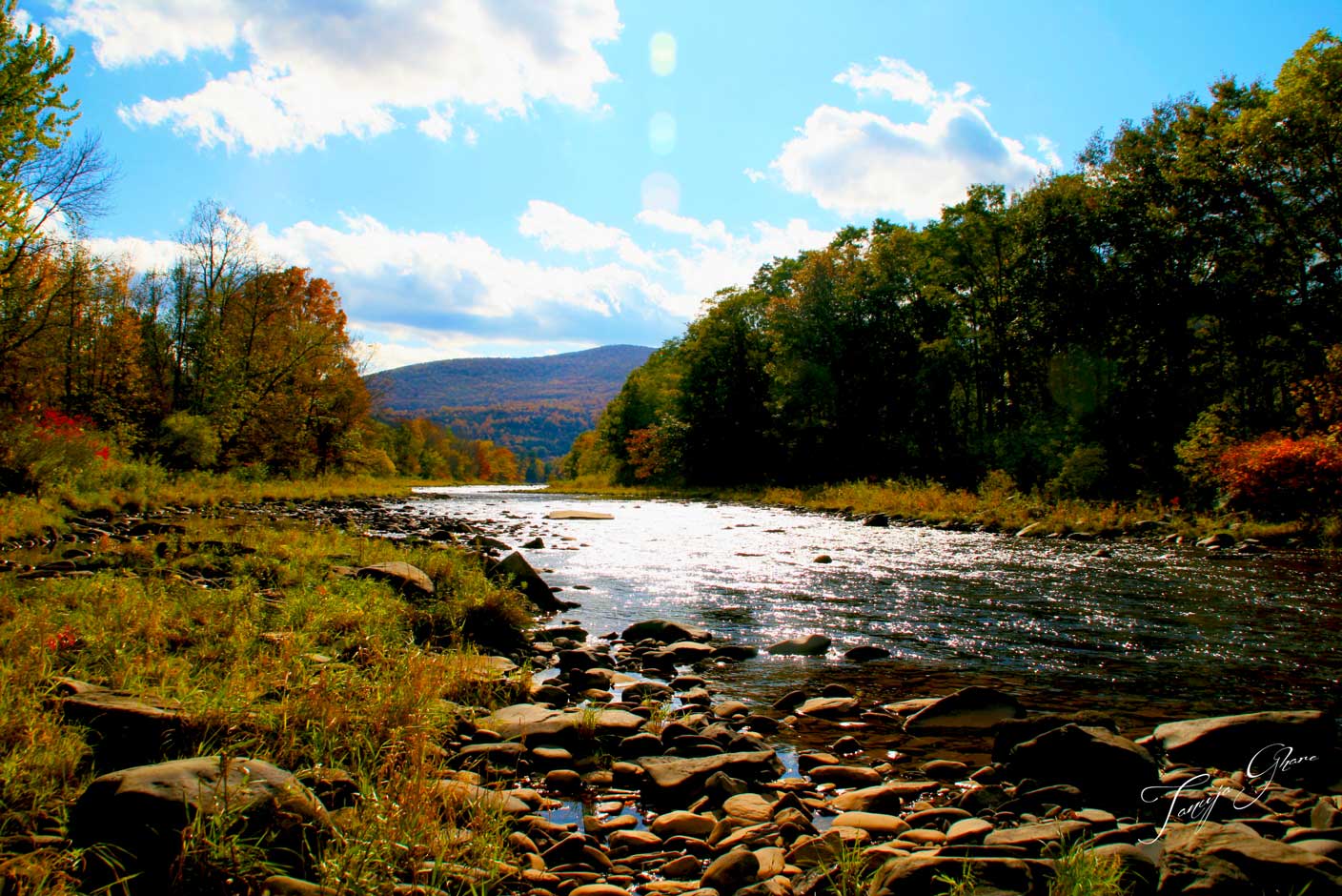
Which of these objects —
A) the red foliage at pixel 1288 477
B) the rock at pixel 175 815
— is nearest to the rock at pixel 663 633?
the rock at pixel 175 815

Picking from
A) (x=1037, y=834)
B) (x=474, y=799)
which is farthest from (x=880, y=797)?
(x=474, y=799)

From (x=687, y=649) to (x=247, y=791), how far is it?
16.5ft

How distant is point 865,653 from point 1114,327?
28.3m

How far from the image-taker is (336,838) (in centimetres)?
286

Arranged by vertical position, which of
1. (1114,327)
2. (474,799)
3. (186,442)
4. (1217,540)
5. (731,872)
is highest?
(1114,327)

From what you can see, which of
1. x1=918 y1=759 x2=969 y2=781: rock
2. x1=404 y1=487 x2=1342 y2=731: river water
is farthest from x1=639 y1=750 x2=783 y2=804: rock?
x1=404 y1=487 x2=1342 y2=731: river water

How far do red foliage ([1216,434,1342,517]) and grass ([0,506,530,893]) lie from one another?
18787 mm

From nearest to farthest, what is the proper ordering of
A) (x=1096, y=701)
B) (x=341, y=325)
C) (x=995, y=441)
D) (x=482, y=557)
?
(x=1096, y=701)
(x=482, y=557)
(x=995, y=441)
(x=341, y=325)

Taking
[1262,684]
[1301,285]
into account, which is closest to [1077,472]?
[1301,285]

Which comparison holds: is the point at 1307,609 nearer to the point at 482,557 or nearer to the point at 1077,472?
the point at 482,557

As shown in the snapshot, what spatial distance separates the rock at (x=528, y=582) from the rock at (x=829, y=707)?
16.2 feet

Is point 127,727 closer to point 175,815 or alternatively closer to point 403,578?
point 175,815

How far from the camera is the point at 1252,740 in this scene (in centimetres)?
449

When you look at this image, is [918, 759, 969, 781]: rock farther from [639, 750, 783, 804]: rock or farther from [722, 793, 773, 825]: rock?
[722, 793, 773, 825]: rock
